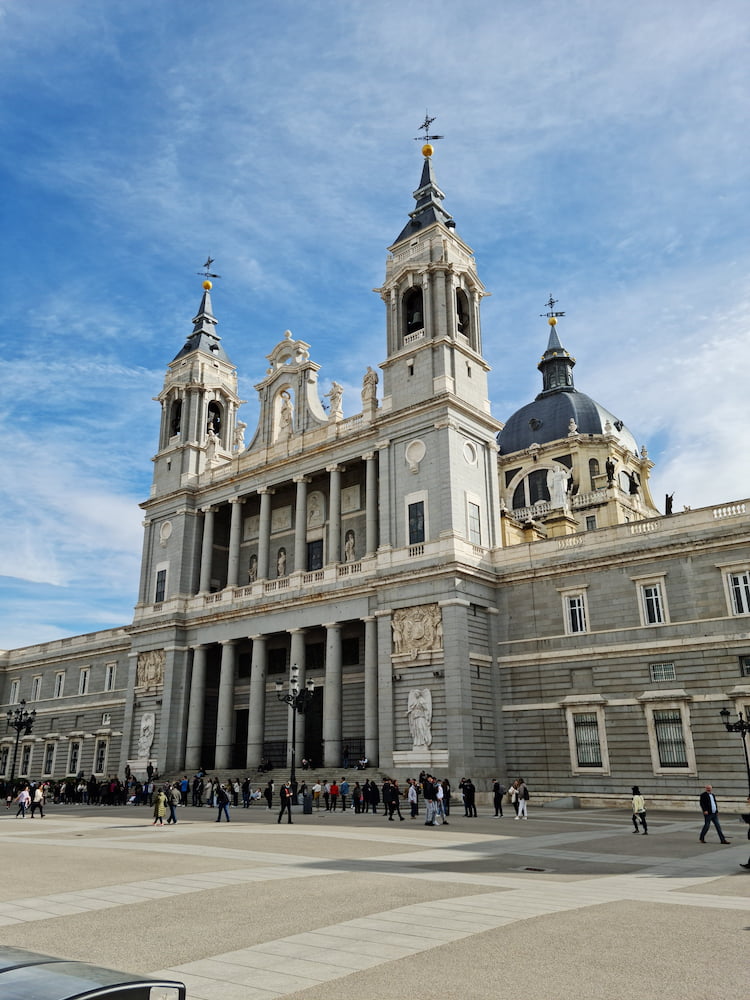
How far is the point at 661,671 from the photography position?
3356cm

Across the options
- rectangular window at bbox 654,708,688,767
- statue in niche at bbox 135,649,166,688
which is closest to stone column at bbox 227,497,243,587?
statue in niche at bbox 135,649,166,688

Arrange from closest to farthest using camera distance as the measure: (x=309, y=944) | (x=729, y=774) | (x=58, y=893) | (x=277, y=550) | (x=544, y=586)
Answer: (x=309, y=944) < (x=58, y=893) < (x=729, y=774) < (x=544, y=586) < (x=277, y=550)

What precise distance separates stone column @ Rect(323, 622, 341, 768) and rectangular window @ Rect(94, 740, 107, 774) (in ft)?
74.5

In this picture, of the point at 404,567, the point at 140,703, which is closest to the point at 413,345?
the point at 404,567

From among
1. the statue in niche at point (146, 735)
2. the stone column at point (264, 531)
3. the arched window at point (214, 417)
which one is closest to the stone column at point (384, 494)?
the stone column at point (264, 531)

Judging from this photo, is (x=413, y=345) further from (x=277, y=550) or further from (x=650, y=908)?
(x=650, y=908)

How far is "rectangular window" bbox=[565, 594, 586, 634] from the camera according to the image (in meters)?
36.7

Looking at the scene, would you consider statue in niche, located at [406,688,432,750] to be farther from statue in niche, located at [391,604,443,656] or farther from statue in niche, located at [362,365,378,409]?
statue in niche, located at [362,365,378,409]

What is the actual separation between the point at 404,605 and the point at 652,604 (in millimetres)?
11402

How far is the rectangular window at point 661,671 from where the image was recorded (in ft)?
109

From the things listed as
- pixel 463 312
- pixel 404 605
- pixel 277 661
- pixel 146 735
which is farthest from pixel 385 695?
pixel 463 312

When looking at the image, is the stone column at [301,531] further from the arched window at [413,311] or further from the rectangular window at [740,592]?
the rectangular window at [740,592]

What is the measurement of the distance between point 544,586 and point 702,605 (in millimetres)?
7557

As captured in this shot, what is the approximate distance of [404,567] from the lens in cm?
3988
